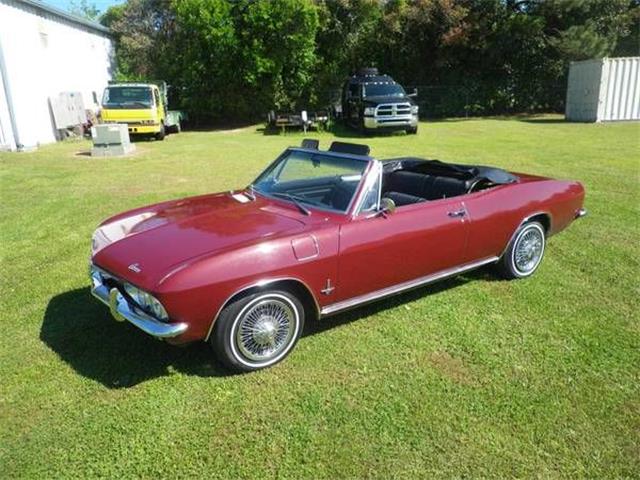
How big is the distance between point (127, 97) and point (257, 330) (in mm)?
16691

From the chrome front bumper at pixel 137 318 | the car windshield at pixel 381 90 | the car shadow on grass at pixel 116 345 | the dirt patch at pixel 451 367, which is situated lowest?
the dirt patch at pixel 451 367

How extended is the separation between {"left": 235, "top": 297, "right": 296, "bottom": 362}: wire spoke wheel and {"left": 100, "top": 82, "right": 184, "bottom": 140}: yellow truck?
15532mm

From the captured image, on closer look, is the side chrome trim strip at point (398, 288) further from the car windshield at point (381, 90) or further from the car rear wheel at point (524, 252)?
the car windshield at point (381, 90)

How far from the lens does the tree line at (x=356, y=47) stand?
22016 mm

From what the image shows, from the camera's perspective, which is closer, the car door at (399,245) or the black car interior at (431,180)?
the car door at (399,245)

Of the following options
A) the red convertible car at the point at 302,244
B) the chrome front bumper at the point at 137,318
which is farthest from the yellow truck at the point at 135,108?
the chrome front bumper at the point at 137,318

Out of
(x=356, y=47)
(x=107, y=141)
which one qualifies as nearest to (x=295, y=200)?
(x=107, y=141)

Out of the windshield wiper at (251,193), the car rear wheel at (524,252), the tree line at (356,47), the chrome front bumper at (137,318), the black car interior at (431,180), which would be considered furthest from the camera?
the tree line at (356,47)

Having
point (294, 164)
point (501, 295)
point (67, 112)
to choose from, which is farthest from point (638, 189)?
point (67, 112)

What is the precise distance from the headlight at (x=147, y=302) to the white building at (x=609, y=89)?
887 inches

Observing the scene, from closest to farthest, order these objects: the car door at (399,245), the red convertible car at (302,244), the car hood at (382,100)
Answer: the red convertible car at (302,244)
the car door at (399,245)
the car hood at (382,100)

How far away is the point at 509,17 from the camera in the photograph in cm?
2570

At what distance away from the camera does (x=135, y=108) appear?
684 inches

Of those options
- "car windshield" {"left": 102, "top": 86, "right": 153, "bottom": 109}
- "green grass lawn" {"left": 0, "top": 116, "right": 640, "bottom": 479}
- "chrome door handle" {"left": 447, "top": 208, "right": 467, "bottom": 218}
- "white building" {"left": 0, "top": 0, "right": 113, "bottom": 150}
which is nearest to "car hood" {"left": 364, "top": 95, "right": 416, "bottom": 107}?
"car windshield" {"left": 102, "top": 86, "right": 153, "bottom": 109}
